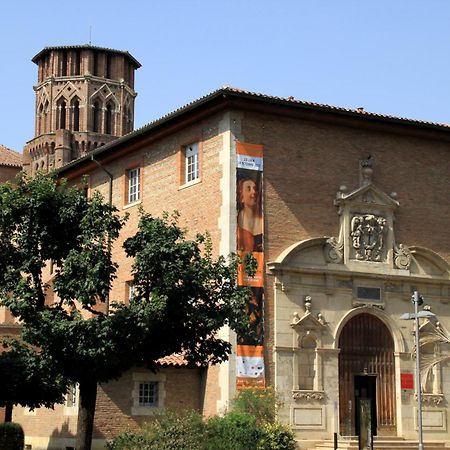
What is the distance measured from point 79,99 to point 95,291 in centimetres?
7179

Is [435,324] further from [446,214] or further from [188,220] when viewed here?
[188,220]

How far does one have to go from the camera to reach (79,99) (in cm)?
9112

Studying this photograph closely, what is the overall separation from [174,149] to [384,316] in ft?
29.9

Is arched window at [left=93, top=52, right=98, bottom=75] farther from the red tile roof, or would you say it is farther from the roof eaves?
the roof eaves

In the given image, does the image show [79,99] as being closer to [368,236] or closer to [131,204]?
[131,204]

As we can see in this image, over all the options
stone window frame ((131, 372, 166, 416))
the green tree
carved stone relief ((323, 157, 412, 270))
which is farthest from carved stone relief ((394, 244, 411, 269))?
the green tree

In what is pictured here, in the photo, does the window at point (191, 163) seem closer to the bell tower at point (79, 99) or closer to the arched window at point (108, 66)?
the bell tower at point (79, 99)

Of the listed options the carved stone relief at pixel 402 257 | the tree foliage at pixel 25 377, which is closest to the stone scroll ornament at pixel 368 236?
the carved stone relief at pixel 402 257

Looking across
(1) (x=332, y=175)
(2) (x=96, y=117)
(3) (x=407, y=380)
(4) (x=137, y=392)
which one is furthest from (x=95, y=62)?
(4) (x=137, y=392)

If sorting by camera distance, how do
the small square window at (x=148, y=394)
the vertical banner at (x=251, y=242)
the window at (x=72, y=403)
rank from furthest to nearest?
the window at (x=72, y=403) < the small square window at (x=148, y=394) < the vertical banner at (x=251, y=242)

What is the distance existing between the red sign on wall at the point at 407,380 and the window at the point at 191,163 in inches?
370

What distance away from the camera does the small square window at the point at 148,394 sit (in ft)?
96.5

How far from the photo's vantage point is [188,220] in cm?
3216

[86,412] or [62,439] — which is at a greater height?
[86,412]
